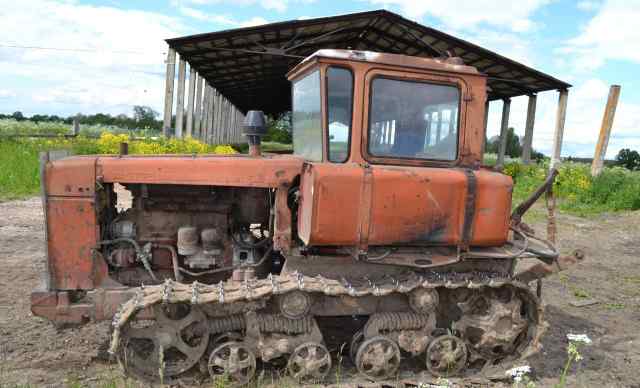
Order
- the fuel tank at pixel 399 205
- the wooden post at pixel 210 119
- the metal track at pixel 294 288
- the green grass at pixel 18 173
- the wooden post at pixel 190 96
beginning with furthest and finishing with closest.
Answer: the wooden post at pixel 210 119 < the wooden post at pixel 190 96 < the green grass at pixel 18 173 < the fuel tank at pixel 399 205 < the metal track at pixel 294 288

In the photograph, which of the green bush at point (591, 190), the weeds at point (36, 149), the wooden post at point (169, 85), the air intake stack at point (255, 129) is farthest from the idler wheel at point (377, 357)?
the wooden post at point (169, 85)

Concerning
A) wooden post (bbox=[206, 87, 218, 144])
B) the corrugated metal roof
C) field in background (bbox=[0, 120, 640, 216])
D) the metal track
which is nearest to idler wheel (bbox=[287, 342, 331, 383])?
the metal track

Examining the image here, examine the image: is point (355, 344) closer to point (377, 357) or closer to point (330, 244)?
point (377, 357)

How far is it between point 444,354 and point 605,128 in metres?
15.9

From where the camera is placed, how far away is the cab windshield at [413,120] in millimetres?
4133

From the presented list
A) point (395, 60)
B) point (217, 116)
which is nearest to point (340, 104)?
point (395, 60)

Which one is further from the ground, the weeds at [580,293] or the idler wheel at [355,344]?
the idler wheel at [355,344]

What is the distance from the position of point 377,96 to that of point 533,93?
1995 centimetres

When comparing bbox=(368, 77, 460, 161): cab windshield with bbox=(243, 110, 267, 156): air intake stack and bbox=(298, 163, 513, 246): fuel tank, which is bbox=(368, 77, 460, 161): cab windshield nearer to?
bbox=(298, 163, 513, 246): fuel tank

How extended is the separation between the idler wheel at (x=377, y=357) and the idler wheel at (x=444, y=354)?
0.32 m

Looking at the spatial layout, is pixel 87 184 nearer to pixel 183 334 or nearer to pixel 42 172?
pixel 42 172

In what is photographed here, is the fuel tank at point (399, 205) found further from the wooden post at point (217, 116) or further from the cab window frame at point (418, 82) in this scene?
the wooden post at point (217, 116)

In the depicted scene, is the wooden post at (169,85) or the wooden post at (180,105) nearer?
the wooden post at (169,85)

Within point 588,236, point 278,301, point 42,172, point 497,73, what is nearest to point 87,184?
point 42,172
